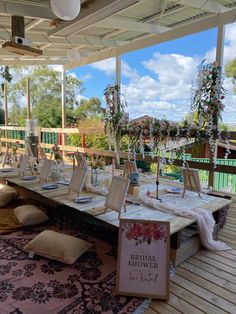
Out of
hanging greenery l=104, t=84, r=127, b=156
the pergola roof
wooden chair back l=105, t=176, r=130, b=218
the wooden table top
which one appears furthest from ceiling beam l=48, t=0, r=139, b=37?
the wooden table top

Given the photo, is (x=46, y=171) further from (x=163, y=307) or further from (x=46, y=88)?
(x=46, y=88)

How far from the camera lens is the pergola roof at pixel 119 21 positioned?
3.84 m

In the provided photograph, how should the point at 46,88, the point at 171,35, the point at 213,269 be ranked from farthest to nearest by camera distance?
the point at 46,88, the point at 171,35, the point at 213,269

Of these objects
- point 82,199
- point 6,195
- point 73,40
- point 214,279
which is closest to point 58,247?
point 82,199

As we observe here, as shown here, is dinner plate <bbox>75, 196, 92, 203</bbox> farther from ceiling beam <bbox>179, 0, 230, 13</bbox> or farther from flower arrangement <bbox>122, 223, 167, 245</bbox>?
ceiling beam <bbox>179, 0, 230, 13</bbox>

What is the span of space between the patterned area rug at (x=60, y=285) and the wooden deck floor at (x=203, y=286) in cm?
28

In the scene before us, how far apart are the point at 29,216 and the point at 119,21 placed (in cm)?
357

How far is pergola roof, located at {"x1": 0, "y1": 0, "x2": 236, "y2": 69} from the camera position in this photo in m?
3.84

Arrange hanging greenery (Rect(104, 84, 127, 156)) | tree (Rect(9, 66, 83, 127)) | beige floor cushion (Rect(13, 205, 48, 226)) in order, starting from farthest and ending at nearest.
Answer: tree (Rect(9, 66, 83, 127)) → hanging greenery (Rect(104, 84, 127, 156)) → beige floor cushion (Rect(13, 205, 48, 226))

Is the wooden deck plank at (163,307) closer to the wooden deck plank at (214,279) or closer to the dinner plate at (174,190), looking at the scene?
the wooden deck plank at (214,279)

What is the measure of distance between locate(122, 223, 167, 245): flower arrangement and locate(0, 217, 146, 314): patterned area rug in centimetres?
44

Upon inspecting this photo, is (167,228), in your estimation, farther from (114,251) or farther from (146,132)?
(146,132)

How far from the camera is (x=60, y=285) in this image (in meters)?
2.17

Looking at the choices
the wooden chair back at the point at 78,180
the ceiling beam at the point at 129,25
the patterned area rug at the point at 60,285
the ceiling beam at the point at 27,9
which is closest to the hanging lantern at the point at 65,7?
the ceiling beam at the point at 27,9
